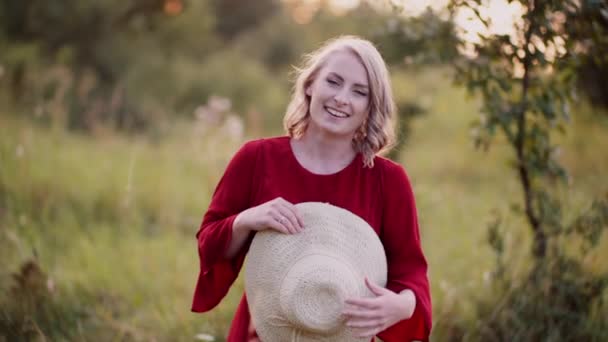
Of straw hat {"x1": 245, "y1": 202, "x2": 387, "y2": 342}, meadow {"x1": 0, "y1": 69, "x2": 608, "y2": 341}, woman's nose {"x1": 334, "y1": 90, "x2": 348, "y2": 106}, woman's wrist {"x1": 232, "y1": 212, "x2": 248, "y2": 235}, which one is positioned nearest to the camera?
straw hat {"x1": 245, "y1": 202, "x2": 387, "y2": 342}

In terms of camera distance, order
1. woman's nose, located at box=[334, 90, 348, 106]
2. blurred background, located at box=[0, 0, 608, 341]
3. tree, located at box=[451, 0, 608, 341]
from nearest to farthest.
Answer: woman's nose, located at box=[334, 90, 348, 106]
tree, located at box=[451, 0, 608, 341]
blurred background, located at box=[0, 0, 608, 341]

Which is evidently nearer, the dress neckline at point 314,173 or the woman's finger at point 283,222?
the woman's finger at point 283,222

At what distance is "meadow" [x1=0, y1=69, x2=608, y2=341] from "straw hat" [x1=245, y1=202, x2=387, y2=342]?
1696 millimetres

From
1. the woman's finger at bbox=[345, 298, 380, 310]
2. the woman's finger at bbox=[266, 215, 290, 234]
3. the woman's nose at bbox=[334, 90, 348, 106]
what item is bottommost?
the woman's finger at bbox=[345, 298, 380, 310]

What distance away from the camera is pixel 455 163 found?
37.2 feet

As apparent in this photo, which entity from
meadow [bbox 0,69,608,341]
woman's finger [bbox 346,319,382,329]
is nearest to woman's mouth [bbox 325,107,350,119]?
woman's finger [bbox 346,319,382,329]

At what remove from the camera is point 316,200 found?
225 cm

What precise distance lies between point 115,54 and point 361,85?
1283 cm

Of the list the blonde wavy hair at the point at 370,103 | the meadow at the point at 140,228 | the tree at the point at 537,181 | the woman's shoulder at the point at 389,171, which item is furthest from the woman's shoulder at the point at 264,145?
the meadow at the point at 140,228

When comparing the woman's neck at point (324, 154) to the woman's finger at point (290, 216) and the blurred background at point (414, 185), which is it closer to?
the woman's finger at point (290, 216)

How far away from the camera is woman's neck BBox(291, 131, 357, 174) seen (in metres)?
2.32

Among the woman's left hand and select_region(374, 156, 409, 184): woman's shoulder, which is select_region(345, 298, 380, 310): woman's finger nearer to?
the woman's left hand

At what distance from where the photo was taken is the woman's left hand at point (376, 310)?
1.93 m

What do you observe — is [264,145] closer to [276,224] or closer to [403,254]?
[276,224]
